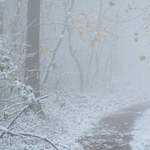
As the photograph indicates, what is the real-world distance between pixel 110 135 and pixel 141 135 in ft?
3.51

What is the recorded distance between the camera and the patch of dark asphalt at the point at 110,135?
22.8 feet

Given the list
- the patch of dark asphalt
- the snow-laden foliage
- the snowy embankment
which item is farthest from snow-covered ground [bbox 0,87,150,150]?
the snow-laden foliage

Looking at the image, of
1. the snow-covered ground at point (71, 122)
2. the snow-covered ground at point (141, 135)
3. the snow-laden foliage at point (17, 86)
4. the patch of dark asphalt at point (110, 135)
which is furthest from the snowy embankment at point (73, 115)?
the snow-covered ground at point (141, 135)

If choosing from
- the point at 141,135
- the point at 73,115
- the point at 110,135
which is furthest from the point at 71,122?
the point at 141,135

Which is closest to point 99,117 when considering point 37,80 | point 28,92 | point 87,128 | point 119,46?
point 87,128

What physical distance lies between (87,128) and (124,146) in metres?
2.42

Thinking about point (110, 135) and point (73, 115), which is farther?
point (73, 115)

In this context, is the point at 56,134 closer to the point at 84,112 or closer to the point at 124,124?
the point at 124,124

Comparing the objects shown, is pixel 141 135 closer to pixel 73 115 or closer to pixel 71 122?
pixel 71 122

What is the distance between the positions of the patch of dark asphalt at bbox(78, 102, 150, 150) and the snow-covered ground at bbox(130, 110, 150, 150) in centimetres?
18

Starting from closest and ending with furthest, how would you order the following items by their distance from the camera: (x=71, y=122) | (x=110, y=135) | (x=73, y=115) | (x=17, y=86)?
(x=17, y=86) < (x=110, y=135) < (x=71, y=122) < (x=73, y=115)

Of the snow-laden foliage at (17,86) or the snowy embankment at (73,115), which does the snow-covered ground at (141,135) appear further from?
the snow-laden foliage at (17,86)

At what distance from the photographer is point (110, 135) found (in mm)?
8070

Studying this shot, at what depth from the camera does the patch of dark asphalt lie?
274 inches
